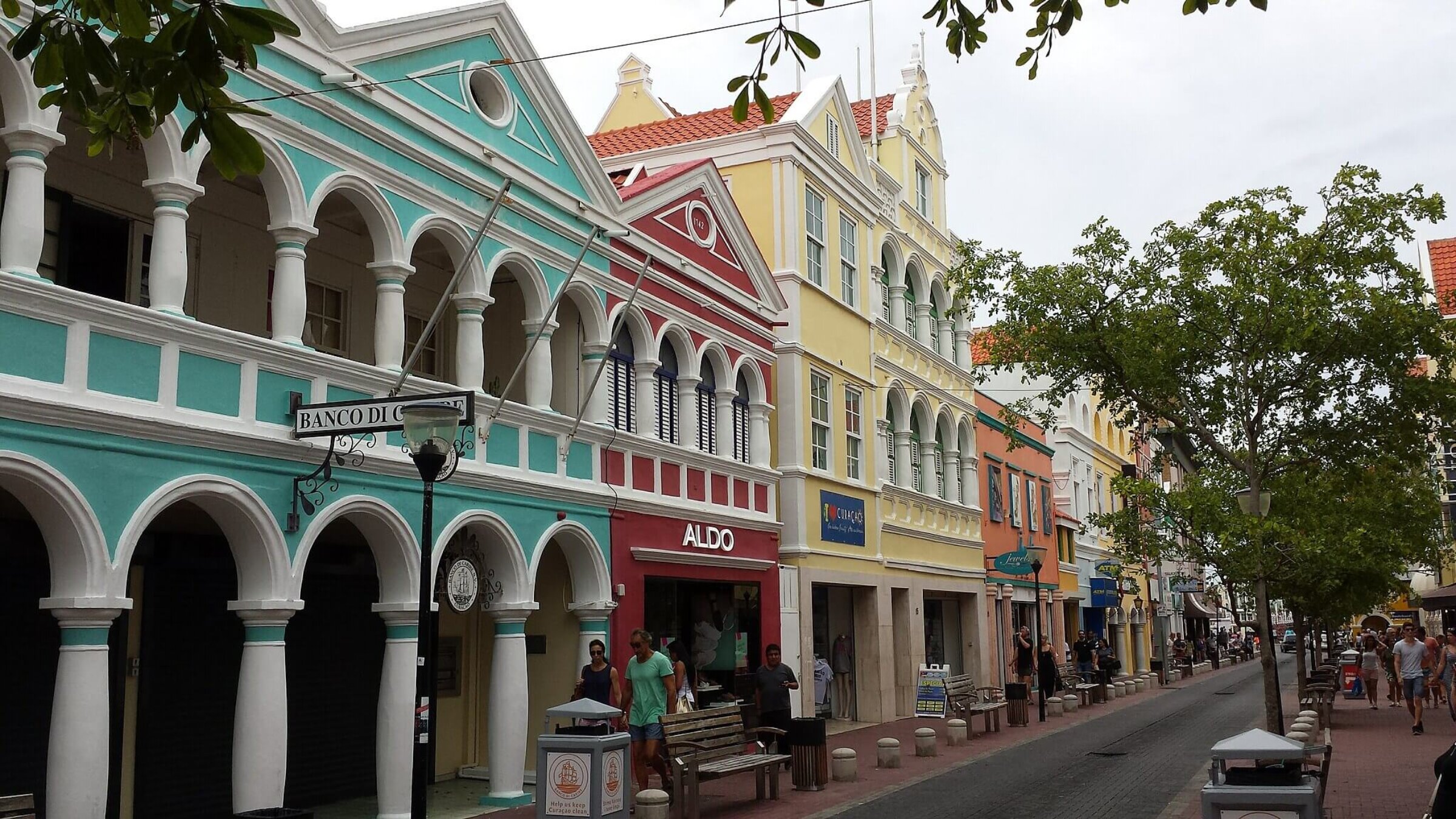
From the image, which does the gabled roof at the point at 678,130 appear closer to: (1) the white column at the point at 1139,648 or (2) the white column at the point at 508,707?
(2) the white column at the point at 508,707

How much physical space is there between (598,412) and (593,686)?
4.05 metres

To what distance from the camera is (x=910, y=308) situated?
1183 inches

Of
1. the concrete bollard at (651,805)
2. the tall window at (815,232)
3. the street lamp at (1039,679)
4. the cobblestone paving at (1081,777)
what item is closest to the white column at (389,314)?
the concrete bollard at (651,805)

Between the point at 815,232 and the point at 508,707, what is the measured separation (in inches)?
493

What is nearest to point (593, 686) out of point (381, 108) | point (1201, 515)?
point (381, 108)

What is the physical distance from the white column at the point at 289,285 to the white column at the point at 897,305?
17560mm

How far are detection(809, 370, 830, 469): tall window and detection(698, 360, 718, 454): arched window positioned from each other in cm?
308

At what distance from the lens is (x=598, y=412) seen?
56.1 feet

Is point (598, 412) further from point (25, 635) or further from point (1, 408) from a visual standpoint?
point (1, 408)

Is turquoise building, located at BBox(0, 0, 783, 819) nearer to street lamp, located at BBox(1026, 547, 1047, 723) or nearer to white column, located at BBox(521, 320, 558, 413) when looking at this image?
white column, located at BBox(521, 320, 558, 413)

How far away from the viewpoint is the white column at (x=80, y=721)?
970 centimetres

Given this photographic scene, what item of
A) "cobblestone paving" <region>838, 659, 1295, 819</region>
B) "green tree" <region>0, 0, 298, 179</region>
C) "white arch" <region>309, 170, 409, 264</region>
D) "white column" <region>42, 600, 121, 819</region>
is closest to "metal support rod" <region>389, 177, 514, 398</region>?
"white arch" <region>309, 170, 409, 264</region>

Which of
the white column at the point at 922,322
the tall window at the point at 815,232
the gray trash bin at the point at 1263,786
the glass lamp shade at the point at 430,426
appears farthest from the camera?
the white column at the point at 922,322

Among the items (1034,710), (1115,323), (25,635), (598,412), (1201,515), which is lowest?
(1034,710)
